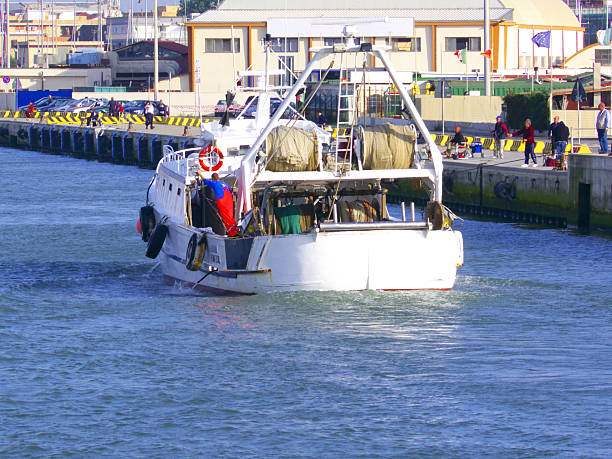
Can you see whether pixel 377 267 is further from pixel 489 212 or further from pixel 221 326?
pixel 489 212

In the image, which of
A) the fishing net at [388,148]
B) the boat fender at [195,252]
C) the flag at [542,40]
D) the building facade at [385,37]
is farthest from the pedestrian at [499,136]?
the building facade at [385,37]

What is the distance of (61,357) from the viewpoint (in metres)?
17.2

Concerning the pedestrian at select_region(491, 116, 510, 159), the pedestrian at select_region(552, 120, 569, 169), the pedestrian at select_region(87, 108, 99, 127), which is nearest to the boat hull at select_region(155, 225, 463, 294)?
the pedestrian at select_region(552, 120, 569, 169)

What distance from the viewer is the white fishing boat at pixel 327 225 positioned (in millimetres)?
18750

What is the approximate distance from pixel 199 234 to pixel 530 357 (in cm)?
680

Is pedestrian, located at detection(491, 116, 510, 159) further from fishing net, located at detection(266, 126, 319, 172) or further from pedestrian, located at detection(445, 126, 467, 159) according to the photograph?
fishing net, located at detection(266, 126, 319, 172)

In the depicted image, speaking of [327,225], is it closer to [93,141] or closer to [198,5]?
[93,141]

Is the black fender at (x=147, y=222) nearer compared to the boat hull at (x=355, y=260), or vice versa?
the boat hull at (x=355, y=260)

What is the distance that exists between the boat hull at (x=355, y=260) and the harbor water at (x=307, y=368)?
0.28m

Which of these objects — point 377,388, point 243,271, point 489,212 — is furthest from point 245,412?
point 489,212

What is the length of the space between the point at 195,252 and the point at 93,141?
4141 centimetres

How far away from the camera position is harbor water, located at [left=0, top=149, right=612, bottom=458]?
13.8m

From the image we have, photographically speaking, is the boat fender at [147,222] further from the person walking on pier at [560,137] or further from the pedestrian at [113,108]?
the pedestrian at [113,108]

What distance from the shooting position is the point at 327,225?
60.9 ft
